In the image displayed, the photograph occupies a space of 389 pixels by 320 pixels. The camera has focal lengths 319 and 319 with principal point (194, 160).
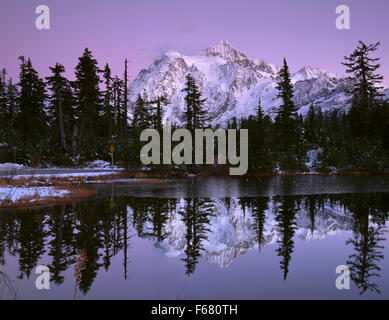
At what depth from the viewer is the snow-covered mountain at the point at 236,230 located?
9.65 meters

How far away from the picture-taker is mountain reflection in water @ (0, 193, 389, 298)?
26.4ft

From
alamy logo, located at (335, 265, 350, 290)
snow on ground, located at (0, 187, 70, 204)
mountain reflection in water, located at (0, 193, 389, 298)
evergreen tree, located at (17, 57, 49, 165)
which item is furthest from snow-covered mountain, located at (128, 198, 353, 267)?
evergreen tree, located at (17, 57, 49, 165)

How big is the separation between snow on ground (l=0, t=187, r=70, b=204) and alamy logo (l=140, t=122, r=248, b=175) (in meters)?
19.7

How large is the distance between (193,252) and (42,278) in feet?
13.6

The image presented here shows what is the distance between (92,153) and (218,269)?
38.9 m

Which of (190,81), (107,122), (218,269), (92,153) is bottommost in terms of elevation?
(218,269)

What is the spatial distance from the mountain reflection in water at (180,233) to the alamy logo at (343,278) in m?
0.15

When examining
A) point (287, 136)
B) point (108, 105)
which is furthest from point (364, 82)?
point (108, 105)

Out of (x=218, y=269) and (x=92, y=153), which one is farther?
(x=92, y=153)

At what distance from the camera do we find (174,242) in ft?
35.1

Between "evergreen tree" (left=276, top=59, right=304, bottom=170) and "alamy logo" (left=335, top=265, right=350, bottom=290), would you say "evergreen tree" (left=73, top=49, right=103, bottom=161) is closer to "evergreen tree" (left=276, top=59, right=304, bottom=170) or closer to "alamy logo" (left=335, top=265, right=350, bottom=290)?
"evergreen tree" (left=276, top=59, right=304, bottom=170)

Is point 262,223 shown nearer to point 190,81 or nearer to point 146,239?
point 146,239

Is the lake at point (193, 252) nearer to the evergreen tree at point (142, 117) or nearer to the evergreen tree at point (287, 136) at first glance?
the evergreen tree at point (287, 136)
